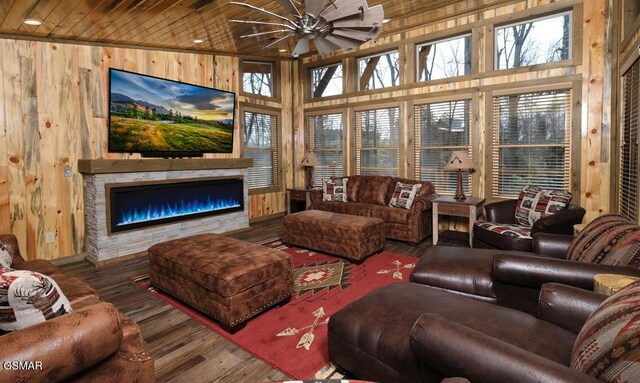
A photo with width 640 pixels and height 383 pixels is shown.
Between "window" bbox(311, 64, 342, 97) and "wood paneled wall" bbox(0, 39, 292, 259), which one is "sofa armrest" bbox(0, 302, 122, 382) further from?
"window" bbox(311, 64, 342, 97)

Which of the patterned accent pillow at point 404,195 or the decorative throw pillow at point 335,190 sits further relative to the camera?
the decorative throw pillow at point 335,190

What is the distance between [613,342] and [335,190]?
16.2 ft

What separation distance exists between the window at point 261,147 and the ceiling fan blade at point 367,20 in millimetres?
3863

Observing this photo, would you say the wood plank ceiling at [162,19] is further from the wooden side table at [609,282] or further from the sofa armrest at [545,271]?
the wooden side table at [609,282]

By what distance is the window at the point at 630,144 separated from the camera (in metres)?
2.80

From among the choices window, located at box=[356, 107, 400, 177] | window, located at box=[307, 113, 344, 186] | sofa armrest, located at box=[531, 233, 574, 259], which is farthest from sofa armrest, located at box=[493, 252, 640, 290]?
window, located at box=[307, 113, 344, 186]

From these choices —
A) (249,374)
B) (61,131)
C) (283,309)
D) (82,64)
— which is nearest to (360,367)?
(249,374)

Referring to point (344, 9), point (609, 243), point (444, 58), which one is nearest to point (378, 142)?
point (444, 58)

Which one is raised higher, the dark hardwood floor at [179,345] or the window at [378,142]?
the window at [378,142]

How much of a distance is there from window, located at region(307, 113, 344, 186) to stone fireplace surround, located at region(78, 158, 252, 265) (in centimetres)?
212

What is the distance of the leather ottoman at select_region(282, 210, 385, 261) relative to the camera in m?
3.98

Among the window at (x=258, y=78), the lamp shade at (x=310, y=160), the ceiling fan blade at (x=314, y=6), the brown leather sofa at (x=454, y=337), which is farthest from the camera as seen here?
the lamp shade at (x=310, y=160)

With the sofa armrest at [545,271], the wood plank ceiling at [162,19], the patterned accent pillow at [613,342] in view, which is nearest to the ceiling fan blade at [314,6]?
the wood plank ceiling at [162,19]

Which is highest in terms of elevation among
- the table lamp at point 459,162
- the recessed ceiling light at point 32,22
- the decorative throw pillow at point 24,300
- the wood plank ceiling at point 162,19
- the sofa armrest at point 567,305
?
the wood plank ceiling at point 162,19
